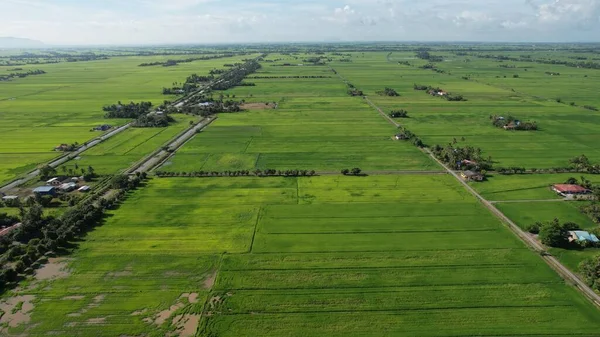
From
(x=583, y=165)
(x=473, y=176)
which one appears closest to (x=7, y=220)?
(x=473, y=176)

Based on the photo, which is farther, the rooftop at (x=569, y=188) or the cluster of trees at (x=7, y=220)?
the rooftop at (x=569, y=188)

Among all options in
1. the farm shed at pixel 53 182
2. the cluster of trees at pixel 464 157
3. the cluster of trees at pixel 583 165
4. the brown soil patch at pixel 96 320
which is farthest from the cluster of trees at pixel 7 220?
the cluster of trees at pixel 583 165

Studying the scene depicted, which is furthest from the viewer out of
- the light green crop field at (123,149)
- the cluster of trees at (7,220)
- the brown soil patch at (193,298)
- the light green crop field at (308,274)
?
the light green crop field at (123,149)

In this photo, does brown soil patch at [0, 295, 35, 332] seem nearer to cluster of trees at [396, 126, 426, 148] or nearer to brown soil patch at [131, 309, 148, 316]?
brown soil patch at [131, 309, 148, 316]

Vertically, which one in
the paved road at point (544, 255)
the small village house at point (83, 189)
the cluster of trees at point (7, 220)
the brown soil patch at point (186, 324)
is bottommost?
the brown soil patch at point (186, 324)

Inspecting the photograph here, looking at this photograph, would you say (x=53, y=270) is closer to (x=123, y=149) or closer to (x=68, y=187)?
(x=68, y=187)

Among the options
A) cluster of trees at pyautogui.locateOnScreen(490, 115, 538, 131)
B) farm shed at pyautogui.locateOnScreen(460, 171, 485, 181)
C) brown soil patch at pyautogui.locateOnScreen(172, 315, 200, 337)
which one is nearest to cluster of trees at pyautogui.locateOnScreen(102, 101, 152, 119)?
farm shed at pyautogui.locateOnScreen(460, 171, 485, 181)

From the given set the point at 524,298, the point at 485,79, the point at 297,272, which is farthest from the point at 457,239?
the point at 485,79

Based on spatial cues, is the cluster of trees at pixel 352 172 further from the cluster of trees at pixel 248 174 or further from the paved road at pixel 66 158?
the paved road at pixel 66 158
